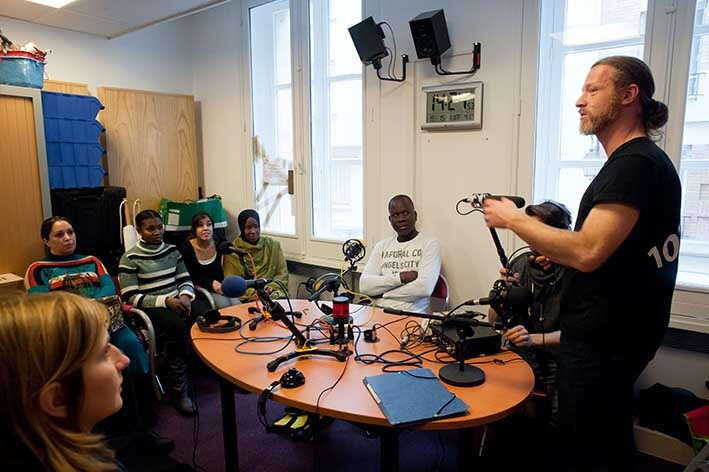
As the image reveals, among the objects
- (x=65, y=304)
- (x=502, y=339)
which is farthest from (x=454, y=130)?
(x=65, y=304)

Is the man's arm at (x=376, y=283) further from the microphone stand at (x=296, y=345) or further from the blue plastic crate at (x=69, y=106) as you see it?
the blue plastic crate at (x=69, y=106)

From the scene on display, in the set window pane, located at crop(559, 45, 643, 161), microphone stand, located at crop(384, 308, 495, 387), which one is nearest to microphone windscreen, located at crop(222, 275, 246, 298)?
microphone stand, located at crop(384, 308, 495, 387)

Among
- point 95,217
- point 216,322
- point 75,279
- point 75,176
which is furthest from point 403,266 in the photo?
point 75,176

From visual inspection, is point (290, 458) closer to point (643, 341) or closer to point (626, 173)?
point (643, 341)

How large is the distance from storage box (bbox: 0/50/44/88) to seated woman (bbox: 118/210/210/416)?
1.13 meters

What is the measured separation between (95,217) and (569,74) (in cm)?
326

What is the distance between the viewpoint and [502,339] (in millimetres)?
1785

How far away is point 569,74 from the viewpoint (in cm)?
258

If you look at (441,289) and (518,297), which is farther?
(441,289)

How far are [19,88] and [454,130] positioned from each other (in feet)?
8.99

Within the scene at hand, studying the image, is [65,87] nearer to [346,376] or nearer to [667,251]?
[346,376]

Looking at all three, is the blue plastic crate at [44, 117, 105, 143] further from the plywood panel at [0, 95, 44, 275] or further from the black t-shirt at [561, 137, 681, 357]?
the black t-shirt at [561, 137, 681, 357]

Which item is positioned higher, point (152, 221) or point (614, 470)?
point (152, 221)

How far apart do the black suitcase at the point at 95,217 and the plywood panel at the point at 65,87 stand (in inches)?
36.5
